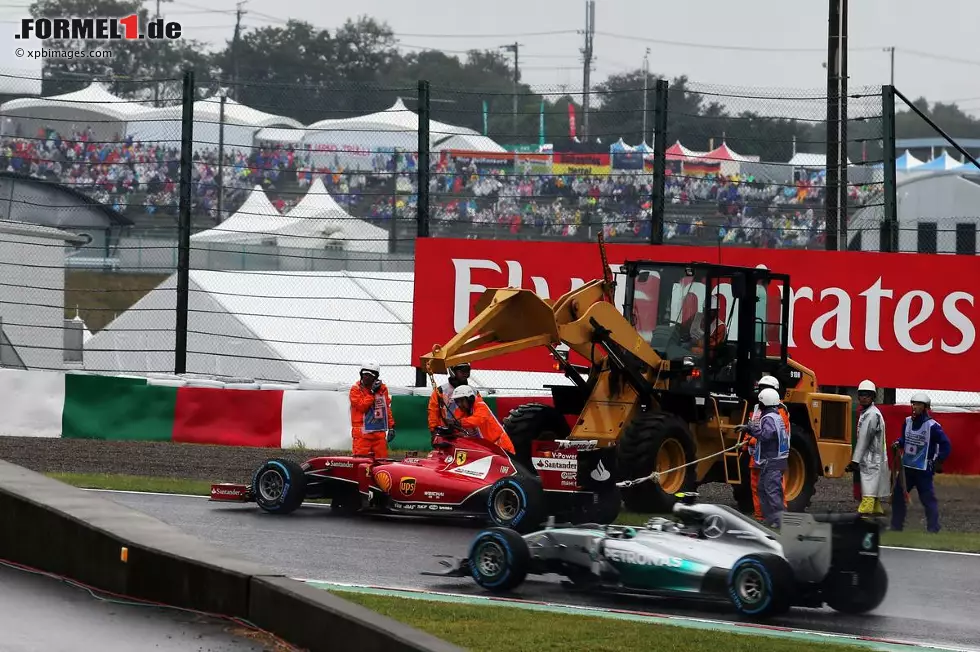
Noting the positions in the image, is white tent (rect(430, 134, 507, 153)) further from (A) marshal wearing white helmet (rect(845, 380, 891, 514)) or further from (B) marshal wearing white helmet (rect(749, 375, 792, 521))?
(B) marshal wearing white helmet (rect(749, 375, 792, 521))

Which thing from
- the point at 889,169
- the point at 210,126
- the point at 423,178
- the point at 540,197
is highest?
the point at 210,126

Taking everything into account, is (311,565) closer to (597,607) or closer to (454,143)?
(597,607)

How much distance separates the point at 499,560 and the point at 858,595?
2.45m

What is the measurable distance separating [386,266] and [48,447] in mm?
11412

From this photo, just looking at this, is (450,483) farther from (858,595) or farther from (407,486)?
(858,595)

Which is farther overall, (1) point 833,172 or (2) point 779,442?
(1) point 833,172

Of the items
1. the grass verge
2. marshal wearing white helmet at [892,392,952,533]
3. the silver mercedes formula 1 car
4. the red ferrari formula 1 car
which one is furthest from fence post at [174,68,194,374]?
Answer: the silver mercedes formula 1 car

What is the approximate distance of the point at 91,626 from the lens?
24.5 feet

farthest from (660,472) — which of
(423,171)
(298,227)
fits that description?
(298,227)

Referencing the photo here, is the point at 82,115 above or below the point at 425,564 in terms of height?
above

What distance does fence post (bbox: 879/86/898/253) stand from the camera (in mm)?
18484

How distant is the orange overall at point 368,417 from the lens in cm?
1539

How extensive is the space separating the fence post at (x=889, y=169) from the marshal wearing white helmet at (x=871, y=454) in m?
3.62

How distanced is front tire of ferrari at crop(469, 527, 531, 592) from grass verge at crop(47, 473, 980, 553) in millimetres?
3727
